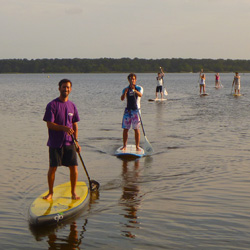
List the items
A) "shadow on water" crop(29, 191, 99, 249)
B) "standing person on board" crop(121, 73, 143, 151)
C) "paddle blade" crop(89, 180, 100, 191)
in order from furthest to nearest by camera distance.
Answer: "standing person on board" crop(121, 73, 143, 151) < "paddle blade" crop(89, 180, 100, 191) < "shadow on water" crop(29, 191, 99, 249)

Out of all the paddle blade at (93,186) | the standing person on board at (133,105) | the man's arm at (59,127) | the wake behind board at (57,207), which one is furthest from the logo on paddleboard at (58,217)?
the standing person on board at (133,105)

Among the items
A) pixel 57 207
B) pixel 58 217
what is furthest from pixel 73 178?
pixel 58 217

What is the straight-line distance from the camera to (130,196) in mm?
7469

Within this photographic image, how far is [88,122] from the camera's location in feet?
60.0

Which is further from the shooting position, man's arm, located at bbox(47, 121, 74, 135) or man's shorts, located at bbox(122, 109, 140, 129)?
man's shorts, located at bbox(122, 109, 140, 129)

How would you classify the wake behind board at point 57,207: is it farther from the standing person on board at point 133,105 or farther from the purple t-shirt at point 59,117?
the standing person on board at point 133,105

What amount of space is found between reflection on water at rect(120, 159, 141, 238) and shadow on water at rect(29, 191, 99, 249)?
60 centimetres

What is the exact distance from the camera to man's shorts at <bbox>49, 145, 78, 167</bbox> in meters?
6.47

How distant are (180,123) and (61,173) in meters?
9.04

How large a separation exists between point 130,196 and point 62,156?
5.11ft

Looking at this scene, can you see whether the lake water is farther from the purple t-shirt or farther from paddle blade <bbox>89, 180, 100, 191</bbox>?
the purple t-shirt

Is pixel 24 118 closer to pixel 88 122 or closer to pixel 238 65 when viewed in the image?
pixel 88 122

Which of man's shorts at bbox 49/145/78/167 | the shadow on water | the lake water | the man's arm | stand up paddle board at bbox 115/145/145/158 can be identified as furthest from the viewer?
stand up paddle board at bbox 115/145/145/158

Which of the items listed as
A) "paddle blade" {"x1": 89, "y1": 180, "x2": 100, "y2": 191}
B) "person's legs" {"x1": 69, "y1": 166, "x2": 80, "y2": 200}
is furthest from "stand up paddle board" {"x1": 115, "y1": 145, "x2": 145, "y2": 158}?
"person's legs" {"x1": 69, "y1": 166, "x2": 80, "y2": 200}
